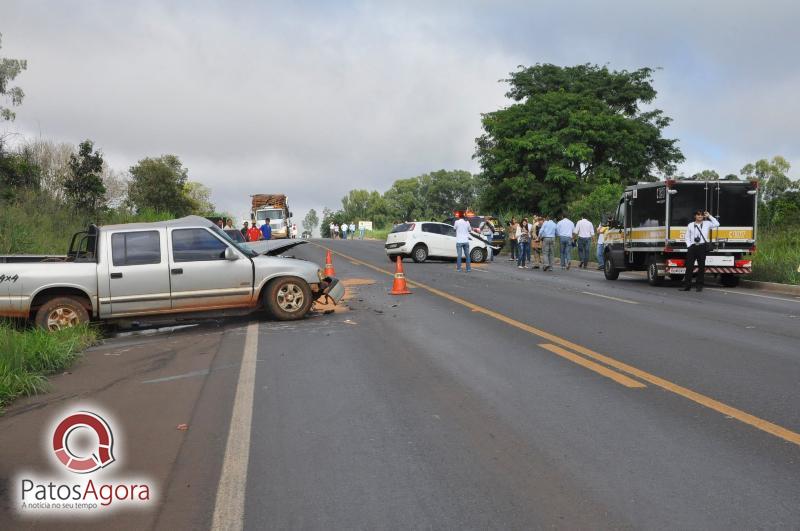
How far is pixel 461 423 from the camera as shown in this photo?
5539 mm

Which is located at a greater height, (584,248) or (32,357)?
(584,248)

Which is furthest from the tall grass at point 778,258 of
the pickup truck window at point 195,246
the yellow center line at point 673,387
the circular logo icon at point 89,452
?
the circular logo icon at point 89,452

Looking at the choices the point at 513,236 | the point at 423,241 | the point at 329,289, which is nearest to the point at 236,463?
the point at 329,289

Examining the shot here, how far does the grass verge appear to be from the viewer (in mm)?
6969

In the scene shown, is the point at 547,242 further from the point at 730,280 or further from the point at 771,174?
the point at 771,174

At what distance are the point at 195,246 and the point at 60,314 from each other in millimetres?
2145

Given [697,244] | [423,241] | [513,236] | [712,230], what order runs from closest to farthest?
[697,244]
[712,230]
[423,241]
[513,236]

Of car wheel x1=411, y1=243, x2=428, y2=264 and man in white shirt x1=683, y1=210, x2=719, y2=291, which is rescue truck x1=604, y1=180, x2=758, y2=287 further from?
car wheel x1=411, y1=243, x2=428, y2=264

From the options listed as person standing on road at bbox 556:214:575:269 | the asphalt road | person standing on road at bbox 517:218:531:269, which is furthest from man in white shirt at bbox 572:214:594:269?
the asphalt road

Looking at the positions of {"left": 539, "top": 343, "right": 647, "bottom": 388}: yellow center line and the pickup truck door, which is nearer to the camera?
{"left": 539, "top": 343, "right": 647, "bottom": 388}: yellow center line

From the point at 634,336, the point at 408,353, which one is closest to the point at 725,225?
the point at 634,336

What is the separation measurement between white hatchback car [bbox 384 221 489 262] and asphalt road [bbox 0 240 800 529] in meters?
16.8

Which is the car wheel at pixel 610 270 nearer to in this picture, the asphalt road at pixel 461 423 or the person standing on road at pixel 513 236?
the person standing on road at pixel 513 236

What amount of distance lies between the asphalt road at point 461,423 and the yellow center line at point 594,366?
0.13ft
